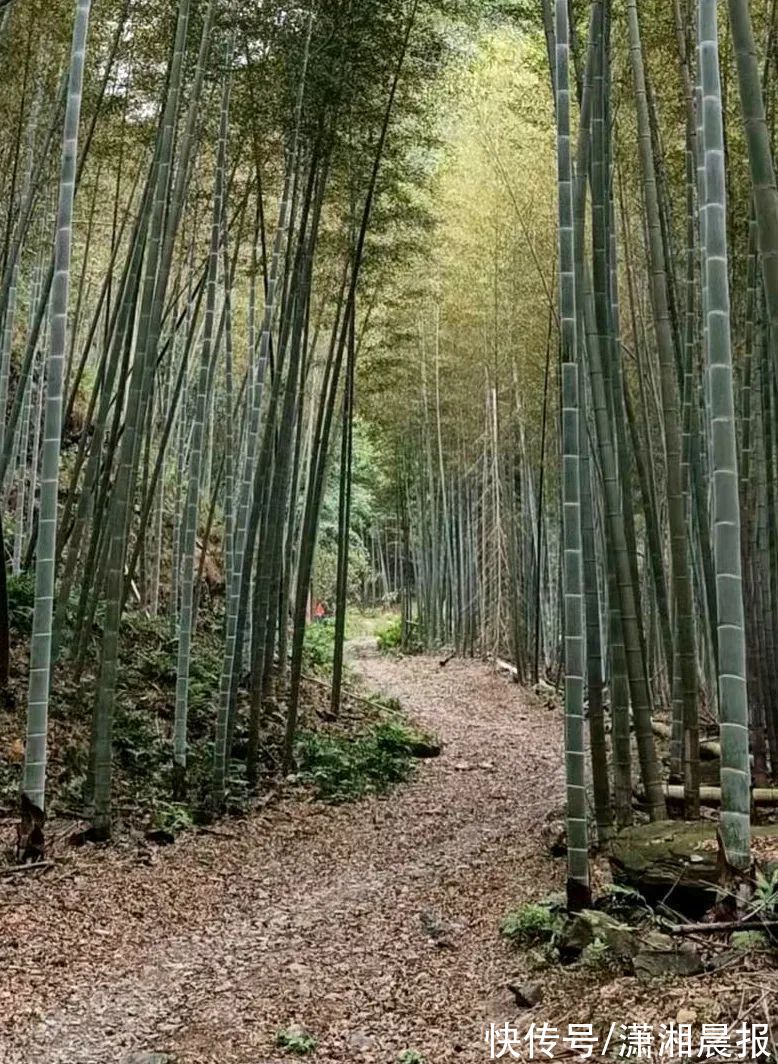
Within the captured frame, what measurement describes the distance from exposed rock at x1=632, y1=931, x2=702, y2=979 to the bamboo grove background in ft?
0.79

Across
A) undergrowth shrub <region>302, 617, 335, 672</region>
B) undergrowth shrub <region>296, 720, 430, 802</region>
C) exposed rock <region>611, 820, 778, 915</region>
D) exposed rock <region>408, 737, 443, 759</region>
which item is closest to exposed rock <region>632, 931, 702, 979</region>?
exposed rock <region>611, 820, 778, 915</region>

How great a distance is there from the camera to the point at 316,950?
2.86 meters

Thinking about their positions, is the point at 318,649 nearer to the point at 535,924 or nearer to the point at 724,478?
the point at 535,924

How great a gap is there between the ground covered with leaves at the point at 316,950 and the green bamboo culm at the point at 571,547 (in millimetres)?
265

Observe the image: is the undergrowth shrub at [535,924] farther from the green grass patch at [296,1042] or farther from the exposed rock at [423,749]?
the exposed rock at [423,749]

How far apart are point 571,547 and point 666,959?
1.08m

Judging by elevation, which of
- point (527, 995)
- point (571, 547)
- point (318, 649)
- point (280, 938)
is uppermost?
point (571, 547)

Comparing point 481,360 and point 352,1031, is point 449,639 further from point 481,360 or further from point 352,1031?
point 352,1031

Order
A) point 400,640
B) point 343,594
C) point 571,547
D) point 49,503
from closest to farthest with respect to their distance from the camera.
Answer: point 571,547 < point 49,503 < point 343,594 < point 400,640

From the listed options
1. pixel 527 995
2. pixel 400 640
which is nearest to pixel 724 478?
pixel 527 995

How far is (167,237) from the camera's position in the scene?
4152 millimetres

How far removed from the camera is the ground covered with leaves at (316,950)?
6.94 feet

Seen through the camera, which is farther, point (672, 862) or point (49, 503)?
point (49, 503)

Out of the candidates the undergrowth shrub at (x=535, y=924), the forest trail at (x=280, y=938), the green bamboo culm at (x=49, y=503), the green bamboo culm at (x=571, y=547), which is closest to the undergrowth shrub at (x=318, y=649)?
the forest trail at (x=280, y=938)
